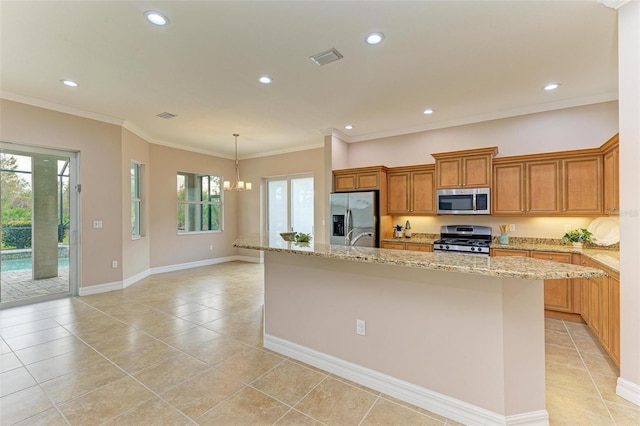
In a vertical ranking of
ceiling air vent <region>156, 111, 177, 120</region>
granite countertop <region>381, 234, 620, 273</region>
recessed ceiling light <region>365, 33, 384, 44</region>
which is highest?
ceiling air vent <region>156, 111, 177, 120</region>

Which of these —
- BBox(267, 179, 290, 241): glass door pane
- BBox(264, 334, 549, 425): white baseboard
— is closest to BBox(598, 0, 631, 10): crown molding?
BBox(264, 334, 549, 425): white baseboard

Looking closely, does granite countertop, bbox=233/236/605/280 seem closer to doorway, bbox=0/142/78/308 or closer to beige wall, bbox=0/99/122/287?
beige wall, bbox=0/99/122/287

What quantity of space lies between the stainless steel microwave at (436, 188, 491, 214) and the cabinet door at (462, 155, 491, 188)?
10 cm

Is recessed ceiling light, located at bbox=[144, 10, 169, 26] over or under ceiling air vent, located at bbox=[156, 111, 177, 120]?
under

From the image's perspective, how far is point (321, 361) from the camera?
2.53m

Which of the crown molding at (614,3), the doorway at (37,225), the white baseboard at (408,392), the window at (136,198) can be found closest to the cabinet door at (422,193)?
the crown molding at (614,3)

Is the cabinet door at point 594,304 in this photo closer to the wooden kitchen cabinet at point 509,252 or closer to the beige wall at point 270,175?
the wooden kitchen cabinet at point 509,252

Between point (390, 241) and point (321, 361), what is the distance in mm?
2803

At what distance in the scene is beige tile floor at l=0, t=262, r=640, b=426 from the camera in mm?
1945

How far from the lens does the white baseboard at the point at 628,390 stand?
2076 millimetres

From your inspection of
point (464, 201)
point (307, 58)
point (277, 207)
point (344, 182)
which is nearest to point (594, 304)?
point (464, 201)

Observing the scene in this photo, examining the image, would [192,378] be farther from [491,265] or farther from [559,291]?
[559,291]

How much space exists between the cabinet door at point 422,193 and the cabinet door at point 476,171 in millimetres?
529

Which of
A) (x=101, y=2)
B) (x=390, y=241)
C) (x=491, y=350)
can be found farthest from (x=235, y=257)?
(x=491, y=350)
